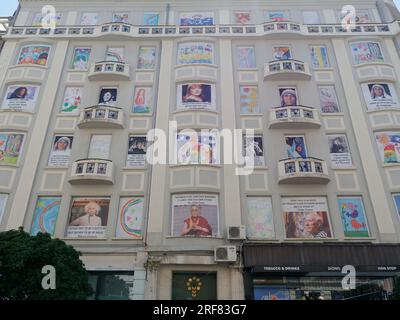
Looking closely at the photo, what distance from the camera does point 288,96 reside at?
19.8 metres

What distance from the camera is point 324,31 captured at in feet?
72.5

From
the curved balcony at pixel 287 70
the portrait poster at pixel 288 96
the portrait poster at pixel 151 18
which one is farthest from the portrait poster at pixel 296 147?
the portrait poster at pixel 151 18

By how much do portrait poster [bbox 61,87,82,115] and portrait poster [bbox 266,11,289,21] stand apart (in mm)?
13868

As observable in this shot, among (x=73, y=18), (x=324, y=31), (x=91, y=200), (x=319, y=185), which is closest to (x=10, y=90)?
(x=73, y=18)

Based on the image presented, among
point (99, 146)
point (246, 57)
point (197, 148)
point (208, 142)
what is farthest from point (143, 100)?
point (246, 57)

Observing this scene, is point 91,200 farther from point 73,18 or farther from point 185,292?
point 73,18

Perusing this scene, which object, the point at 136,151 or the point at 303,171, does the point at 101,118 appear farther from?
the point at 303,171

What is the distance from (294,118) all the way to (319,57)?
19.8 ft

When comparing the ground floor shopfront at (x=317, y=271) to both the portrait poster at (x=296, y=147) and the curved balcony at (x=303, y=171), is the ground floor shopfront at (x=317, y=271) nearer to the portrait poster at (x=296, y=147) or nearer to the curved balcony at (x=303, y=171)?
the curved balcony at (x=303, y=171)

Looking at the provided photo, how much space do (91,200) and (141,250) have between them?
3.80 m

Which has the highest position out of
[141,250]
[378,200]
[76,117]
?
[76,117]

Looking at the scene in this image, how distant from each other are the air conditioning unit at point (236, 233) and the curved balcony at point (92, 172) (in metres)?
6.40

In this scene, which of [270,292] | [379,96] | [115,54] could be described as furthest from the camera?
[115,54]

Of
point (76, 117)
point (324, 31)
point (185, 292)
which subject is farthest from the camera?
point (324, 31)
